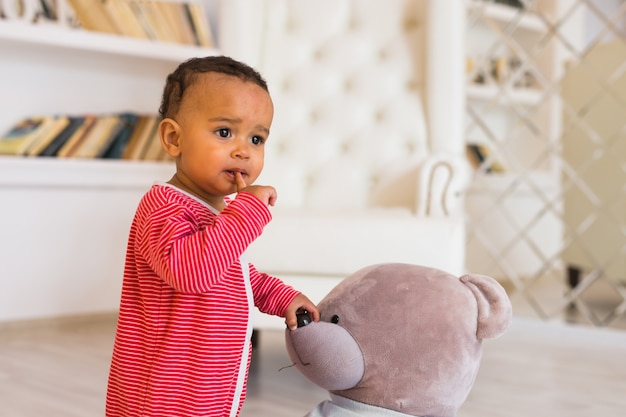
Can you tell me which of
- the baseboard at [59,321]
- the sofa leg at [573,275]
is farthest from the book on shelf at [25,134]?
the sofa leg at [573,275]

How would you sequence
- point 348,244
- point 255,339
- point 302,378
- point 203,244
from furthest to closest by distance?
point 255,339
point 302,378
point 348,244
point 203,244

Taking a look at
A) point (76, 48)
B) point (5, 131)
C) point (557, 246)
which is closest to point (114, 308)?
point (5, 131)

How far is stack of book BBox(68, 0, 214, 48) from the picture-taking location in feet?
9.06

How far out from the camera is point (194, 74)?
1.04m

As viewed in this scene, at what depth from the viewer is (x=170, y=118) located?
105 cm

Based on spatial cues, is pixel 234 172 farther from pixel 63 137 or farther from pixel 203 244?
pixel 63 137

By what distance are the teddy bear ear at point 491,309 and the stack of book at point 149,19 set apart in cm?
197

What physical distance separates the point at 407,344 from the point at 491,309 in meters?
0.13

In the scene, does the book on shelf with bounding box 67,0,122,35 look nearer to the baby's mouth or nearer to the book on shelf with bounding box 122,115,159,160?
the book on shelf with bounding box 122,115,159,160

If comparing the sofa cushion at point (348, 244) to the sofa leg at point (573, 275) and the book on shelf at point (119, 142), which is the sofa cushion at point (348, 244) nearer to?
the book on shelf at point (119, 142)

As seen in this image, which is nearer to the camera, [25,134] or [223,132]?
[223,132]

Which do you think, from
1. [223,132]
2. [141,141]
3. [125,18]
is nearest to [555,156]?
[141,141]

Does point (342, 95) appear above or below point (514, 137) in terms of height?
above

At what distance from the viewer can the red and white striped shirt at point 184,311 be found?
951 millimetres
